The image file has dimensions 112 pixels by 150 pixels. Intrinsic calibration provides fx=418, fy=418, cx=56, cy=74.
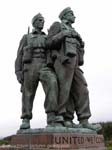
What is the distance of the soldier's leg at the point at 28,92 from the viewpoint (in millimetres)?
10633

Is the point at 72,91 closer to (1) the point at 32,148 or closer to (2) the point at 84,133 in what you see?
(2) the point at 84,133

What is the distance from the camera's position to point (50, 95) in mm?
10180

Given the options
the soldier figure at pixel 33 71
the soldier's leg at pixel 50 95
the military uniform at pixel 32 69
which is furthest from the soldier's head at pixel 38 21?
the soldier's leg at pixel 50 95

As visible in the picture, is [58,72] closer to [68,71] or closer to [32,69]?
[68,71]

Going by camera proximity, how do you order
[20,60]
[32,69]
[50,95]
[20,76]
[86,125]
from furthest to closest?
[20,60]
[20,76]
[32,69]
[86,125]
[50,95]

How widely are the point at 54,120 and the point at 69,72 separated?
1284 millimetres

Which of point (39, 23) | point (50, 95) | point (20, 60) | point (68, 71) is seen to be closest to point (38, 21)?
point (39, 23)

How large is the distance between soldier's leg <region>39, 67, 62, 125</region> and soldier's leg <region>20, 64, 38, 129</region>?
0.33m

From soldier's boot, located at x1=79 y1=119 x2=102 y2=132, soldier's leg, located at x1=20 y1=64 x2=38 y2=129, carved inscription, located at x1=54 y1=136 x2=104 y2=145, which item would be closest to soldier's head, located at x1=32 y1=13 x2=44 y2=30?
soldier's leg, located at x1=20 y1=64 x2=38 y2=129

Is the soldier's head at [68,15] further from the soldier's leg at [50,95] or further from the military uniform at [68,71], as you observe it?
the soldier's leg at [50,95]

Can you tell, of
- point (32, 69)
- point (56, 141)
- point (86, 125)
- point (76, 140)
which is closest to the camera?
point (56, 141)

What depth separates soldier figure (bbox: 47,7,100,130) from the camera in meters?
10.4

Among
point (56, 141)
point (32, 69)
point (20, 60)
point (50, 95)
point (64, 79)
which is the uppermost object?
point (20, 60)

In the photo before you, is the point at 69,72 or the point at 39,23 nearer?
the point at 69,72
